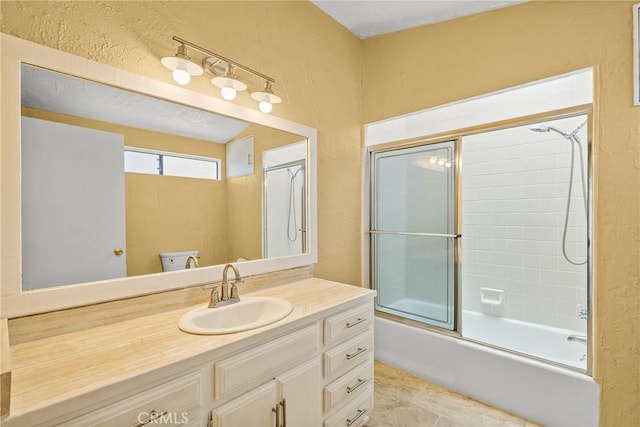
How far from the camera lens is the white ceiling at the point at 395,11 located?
1962 mm

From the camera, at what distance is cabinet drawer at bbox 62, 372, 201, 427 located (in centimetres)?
76

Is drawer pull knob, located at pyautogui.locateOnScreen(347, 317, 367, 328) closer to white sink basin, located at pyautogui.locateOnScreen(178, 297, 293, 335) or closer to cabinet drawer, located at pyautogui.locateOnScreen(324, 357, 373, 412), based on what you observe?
cabinet drawer, located at pyautogui.locateOnScreen(324, 357, 373, 412)

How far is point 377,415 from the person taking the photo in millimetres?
1833

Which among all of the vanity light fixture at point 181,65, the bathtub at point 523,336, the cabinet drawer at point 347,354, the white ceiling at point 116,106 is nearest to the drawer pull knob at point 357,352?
the cabinet drawer at point 347,354

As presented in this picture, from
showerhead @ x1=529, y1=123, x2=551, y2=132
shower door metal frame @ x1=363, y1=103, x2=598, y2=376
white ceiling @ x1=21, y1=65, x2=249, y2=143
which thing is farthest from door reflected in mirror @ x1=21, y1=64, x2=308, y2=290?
showerhead @ x1=529, y1=123, x2=551, y2=132

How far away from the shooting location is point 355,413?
1.59 metres

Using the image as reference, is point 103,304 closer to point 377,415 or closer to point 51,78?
point 51,78

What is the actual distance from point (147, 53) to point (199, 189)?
66 centimetres

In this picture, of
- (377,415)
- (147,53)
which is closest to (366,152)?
(147,53)

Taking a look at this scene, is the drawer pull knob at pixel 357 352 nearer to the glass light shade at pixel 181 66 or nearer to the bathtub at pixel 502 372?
the bathtub at pixel 502 372

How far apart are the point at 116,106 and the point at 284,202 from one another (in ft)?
3.39

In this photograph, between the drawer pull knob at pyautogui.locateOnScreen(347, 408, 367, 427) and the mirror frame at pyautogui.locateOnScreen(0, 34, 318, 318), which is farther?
the drawer pull knob at pyautogui.locateOnScreen(347, 408, 367, 427)

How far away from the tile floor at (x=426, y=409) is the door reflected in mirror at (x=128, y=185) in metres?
1.26

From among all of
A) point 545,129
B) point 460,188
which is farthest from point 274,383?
point 545,129
